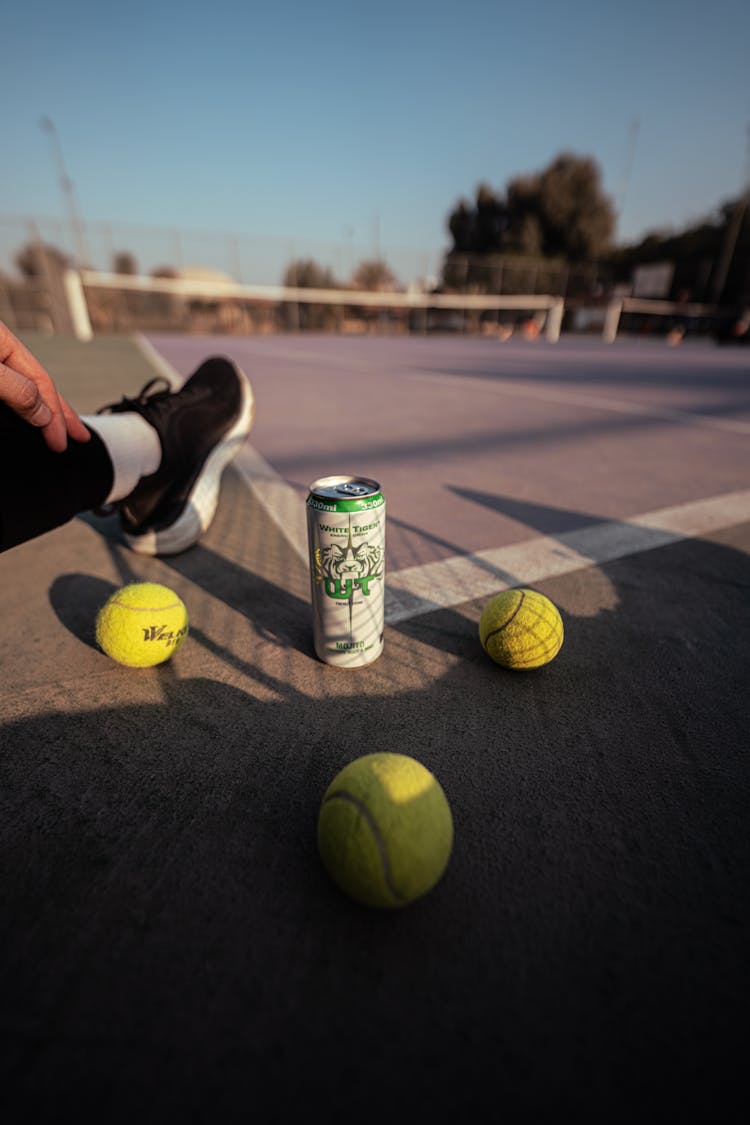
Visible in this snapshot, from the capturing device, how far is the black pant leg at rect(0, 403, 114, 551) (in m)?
2.11

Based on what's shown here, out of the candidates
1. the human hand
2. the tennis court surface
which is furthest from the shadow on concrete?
the human hand

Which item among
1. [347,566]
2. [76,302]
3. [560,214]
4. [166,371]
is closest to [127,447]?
[347,566]

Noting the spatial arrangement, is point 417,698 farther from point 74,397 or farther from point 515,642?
point 74,397

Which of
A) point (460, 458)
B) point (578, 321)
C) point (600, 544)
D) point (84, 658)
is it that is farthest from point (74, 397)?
point (578, 321)

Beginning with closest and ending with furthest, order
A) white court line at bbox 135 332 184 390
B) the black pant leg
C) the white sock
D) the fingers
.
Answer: the black pant leg → the fingers → the white sock → white court line at bbox 135 332 184 390

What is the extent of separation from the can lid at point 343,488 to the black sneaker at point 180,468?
1.30 meters

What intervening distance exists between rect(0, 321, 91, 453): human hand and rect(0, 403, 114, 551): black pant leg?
0.07m

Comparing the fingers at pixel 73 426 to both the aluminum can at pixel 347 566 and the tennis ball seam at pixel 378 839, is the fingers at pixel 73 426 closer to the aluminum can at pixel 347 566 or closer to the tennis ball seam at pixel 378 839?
the aluminum can at pixel 347 566

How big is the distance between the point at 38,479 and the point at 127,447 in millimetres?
589

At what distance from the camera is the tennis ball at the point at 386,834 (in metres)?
1.17

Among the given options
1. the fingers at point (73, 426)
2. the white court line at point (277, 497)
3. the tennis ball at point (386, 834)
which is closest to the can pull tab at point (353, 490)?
the tennis ball at point (386, 834)

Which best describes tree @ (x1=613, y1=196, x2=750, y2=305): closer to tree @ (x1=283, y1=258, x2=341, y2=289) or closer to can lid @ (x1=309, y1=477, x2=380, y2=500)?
tree @ (x1=283, y1=258, x2=341, y2=289)

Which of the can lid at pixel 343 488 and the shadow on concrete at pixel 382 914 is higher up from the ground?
the can lid at pixel 343 488

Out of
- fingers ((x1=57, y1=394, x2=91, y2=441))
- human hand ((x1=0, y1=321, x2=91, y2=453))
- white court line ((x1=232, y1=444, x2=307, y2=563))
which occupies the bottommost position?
white court line ((x1=232, y1=444, x2=307, y2=563))
